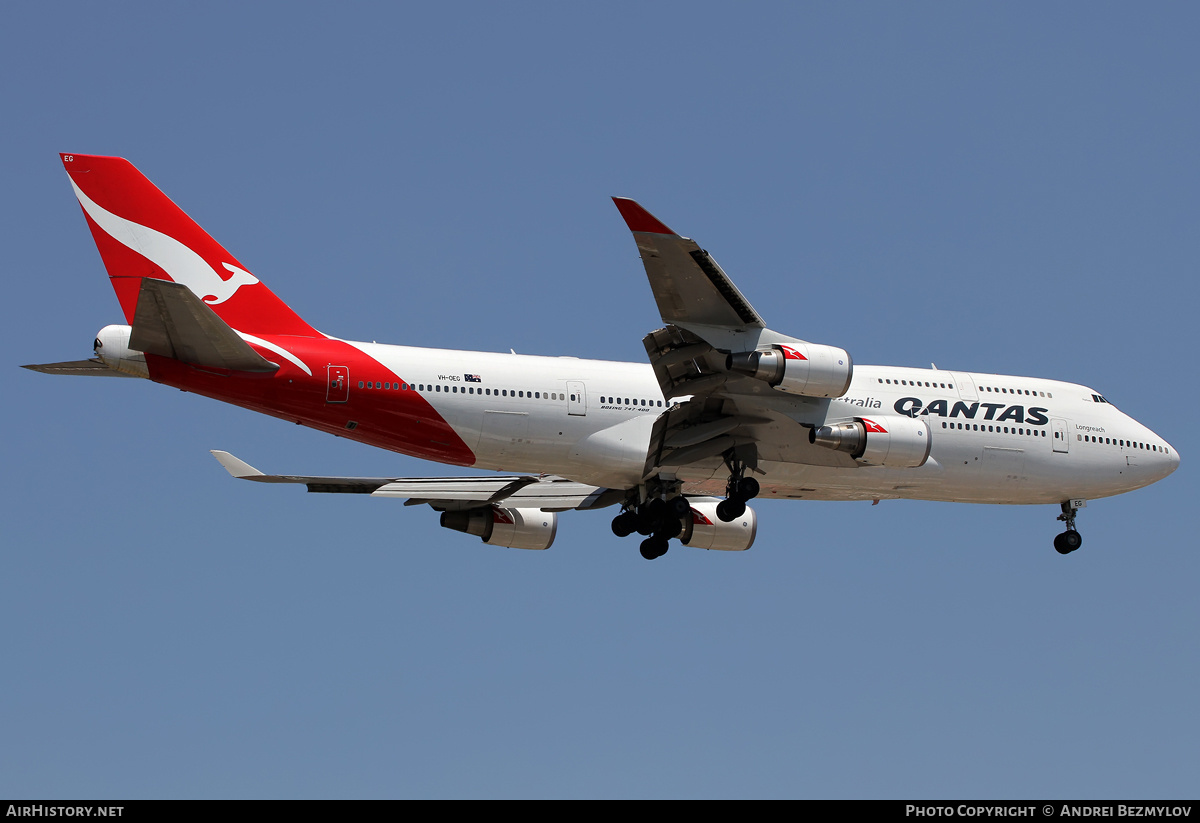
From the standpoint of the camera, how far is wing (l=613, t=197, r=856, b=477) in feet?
73.8

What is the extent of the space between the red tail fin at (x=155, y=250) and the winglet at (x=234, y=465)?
394 centimetres

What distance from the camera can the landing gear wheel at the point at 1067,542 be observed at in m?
30.6

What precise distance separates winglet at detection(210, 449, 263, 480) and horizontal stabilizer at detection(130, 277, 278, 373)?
4.84 metres

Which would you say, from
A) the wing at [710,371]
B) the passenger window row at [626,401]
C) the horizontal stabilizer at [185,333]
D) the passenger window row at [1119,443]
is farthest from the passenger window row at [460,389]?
the passenger window row at [1119,443]

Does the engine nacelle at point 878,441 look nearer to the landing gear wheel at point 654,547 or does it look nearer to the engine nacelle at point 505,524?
the landing gear wheel at point 654,547

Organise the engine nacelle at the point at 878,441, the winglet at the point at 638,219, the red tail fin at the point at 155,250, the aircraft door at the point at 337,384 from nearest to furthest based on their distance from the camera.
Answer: the winglet at the point at 638,219, the aircraft door at the point at 337,384, the red tail fin at the point at 155,250, the engine nacelle at the point at 878,441

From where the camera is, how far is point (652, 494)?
92.5 ft

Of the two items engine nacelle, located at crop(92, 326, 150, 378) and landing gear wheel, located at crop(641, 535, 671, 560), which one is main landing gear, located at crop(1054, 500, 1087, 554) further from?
engine nacelle, located at crop(92, 326, 150, 378)

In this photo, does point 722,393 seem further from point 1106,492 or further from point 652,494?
point 1106,492

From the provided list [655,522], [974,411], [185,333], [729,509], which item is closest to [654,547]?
[655,522]

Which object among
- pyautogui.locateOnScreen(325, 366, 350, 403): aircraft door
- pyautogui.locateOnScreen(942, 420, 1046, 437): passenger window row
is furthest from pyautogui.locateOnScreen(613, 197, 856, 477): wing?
pyautogui.locateOnScreen(325, 366, 350, 403): aircraft door
